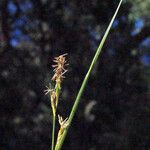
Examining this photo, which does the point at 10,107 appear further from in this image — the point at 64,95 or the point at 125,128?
the point at 125,128

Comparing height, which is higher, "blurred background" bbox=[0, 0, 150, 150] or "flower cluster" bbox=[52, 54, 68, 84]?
"flower cluster" bbox=[52, 54, 68, 84]

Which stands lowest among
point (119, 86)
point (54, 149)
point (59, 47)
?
point (119, 86)

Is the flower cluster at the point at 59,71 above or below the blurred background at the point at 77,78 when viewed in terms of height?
above

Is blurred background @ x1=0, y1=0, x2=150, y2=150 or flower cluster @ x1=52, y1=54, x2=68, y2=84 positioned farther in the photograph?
blurred background @ x1=0, y1=0, x2=150, y2=150

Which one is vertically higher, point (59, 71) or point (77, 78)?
point (59, 71)

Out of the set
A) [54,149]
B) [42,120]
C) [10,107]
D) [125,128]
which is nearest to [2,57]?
[10,107]

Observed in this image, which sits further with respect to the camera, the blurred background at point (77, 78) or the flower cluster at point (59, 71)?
the blurred background at point (77, 78)

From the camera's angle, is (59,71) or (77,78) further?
(77,78)

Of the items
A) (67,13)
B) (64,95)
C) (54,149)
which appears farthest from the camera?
(67,13)
